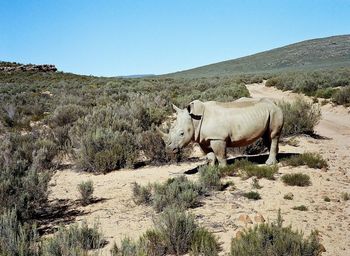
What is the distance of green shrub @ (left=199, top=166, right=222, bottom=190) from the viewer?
7.34m

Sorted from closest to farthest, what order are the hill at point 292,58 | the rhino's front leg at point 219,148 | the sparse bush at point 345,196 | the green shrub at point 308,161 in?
the sparse bush at point 345,196
the rhino's front leg at point 219,148
the green shrub at point 308,161
the hill at point 292,58

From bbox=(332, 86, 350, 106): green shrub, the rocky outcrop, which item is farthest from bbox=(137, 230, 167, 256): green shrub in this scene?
the rocky outcrop

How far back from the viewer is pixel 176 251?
492cm

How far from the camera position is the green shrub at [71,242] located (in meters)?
4.02

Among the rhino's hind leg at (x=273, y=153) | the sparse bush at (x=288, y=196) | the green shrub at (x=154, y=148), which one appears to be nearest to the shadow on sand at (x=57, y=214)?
the green shrub at (x=154, y=148)

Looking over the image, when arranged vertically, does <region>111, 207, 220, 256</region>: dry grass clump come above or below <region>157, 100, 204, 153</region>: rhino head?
below

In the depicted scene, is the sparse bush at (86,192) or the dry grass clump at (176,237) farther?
Result: the sparse bush at (86,192)

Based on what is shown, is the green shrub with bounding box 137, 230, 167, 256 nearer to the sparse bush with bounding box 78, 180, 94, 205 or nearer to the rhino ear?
the sparse bush with bounding box 78, 180, 94, 205

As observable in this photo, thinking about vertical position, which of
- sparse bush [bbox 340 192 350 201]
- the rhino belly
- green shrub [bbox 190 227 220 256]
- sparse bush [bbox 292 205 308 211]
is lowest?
sparse bush [bbox 340 192 350 201]

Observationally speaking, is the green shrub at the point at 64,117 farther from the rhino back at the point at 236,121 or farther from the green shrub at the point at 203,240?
the green shrub at the point at 203,240

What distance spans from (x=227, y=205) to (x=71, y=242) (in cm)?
297

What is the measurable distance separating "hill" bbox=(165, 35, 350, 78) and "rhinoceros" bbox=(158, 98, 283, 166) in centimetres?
8097

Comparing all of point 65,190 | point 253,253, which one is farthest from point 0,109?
point 253,253

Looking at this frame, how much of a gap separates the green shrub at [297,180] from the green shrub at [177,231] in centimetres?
305
